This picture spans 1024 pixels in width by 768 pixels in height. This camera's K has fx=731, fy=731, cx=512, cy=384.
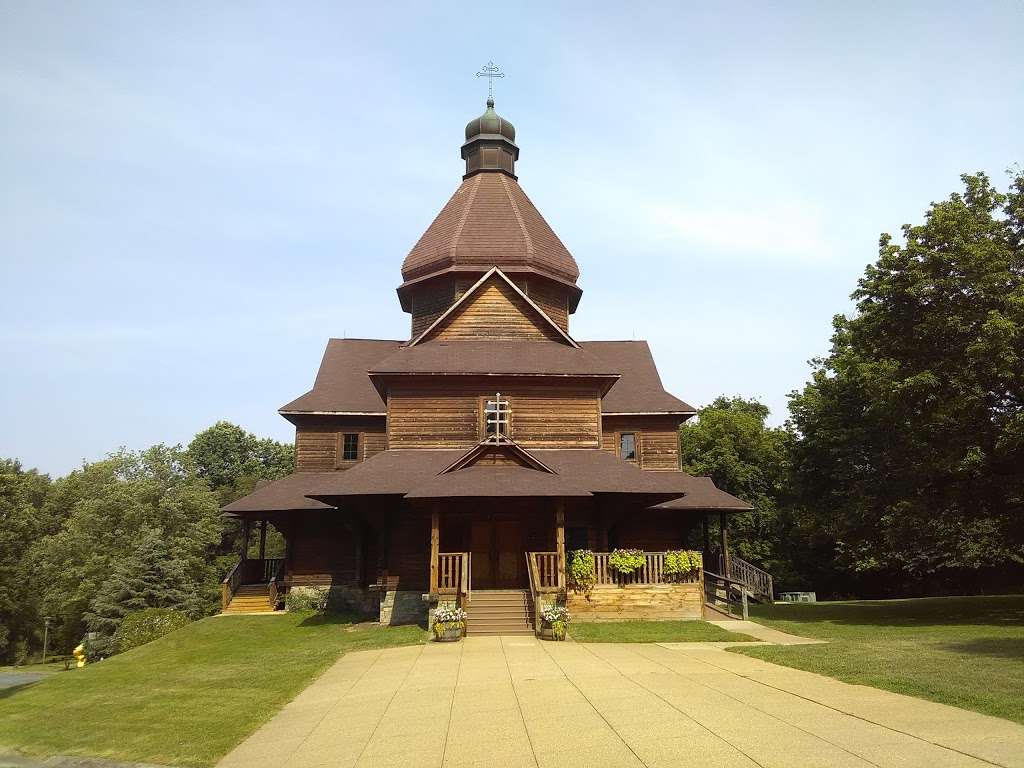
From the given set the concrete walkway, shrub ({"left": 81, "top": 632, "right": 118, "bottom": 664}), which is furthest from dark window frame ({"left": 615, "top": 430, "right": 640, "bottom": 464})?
shrub ({"left": 81, "top": 632, "right": 118, "bottom": 664})

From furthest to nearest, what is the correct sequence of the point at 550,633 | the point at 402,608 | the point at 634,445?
the point at 634,445, the point at 402,608, the point at 550,633

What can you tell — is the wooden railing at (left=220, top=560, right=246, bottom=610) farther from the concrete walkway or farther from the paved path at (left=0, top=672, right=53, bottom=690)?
the concrete walkway

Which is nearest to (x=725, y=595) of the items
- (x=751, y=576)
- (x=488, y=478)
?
(x=751, y=576)

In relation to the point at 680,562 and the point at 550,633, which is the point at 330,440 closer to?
the point at 550,633

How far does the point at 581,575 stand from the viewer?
19672 mm

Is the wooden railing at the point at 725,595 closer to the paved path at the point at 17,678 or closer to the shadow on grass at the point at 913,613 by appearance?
the shadow on grass at the point at 913,613

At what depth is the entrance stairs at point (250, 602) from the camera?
2545 cm

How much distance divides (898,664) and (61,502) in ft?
197

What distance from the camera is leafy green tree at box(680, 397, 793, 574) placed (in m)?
46.6

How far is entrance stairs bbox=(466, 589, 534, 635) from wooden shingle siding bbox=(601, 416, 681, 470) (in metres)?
10.9

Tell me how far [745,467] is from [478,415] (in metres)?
Result: 30.6

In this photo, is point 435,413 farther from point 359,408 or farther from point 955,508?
point 955,508

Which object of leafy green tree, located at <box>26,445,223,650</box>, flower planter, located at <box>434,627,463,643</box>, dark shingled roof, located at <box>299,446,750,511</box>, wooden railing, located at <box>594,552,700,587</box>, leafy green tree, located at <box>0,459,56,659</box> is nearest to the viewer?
flower planter, located at <box>434,627,463,643</box>

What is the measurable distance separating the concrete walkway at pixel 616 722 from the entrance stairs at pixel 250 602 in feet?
45.8
